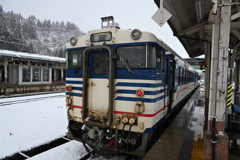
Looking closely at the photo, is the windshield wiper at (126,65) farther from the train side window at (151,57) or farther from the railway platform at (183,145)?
the railway platform at (183,145)

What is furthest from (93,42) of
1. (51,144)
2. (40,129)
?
(40,129)

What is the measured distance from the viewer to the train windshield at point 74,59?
5066 mm

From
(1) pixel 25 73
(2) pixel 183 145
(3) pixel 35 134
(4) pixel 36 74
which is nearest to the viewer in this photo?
(2) pixel 183 145

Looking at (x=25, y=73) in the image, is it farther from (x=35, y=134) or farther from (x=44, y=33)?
(x=44, y=33)

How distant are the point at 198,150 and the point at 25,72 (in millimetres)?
23951

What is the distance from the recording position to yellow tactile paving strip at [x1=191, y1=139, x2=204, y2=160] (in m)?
4.35

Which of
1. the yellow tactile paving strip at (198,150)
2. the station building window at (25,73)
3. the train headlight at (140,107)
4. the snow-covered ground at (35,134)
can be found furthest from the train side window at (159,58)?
the station building window at (25,73)

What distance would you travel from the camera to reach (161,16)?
171 inches

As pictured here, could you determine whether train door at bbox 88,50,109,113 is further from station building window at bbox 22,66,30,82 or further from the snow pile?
station building window at bbox 22,66,30,82

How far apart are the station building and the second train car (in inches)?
665

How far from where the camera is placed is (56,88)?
24.8 m

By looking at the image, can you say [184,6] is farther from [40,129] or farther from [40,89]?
[40,89]

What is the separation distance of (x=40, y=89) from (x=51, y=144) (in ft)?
59.4

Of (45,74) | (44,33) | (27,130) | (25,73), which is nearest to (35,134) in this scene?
(27,130)
